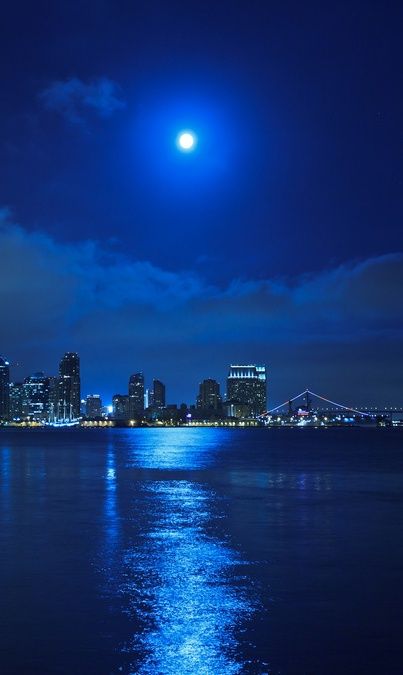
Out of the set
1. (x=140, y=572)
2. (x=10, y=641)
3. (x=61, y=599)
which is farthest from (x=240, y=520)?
(x=10, y=641)

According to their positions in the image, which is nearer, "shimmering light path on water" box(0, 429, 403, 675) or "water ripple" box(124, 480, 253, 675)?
"water ripple" box(124, 480, 253, 675)

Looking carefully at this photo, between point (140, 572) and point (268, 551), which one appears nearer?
point (140, 572)

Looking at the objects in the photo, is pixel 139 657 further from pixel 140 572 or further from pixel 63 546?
pixel 63 546

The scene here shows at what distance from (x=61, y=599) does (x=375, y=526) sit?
1411cm

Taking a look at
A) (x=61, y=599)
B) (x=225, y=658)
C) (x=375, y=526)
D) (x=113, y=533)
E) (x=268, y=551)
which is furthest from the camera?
(x=375, y=526)

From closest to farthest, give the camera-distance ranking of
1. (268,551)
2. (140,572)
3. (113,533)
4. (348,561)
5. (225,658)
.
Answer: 1. (225,658)
2. (140,572)
3. (348,561)
4. (268,551)
5. (113,533)

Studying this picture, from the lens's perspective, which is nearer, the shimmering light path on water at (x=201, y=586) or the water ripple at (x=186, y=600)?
the water ripple at (x=186, y=600)

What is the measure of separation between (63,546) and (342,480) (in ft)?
100

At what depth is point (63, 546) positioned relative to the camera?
824 inches

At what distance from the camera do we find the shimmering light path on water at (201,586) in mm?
10797

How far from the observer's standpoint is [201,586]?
15250mm

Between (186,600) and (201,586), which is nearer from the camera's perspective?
(186,600)

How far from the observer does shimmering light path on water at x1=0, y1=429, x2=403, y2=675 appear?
10797 mm

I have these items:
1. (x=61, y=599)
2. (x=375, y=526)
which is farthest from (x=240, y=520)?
(x=61, y=599)
